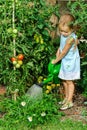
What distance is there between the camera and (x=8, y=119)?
534cm

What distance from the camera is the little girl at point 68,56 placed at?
559 centimetres

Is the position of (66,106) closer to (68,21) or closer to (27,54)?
(27,54)

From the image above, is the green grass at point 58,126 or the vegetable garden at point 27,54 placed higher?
the vegetable garden at point 27,54

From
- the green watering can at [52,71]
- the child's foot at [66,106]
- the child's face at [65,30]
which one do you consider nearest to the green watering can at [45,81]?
the green watering can at [52,71]

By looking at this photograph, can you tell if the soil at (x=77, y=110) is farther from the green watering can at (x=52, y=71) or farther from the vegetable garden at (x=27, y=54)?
the green watering can at (x=52, y=71)

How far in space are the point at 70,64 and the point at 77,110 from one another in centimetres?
60

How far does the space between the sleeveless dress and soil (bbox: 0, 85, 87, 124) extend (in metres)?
0.39

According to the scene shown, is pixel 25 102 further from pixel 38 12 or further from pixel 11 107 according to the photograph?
pixel 38 12

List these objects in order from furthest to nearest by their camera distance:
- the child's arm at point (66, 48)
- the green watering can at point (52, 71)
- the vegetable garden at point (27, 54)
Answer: the green watering can at point (52, 71)
the child's arm at point (66, 48)
the vegetable garden at point (27, 54)

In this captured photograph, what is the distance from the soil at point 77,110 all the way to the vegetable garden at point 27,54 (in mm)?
129

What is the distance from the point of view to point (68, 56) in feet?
18.6

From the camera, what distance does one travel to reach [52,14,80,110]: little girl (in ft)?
18.3

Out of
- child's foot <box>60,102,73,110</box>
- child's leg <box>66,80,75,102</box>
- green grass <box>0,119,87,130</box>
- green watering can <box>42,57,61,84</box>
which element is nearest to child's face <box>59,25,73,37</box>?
green watering can <box>42,57,61,84</box>

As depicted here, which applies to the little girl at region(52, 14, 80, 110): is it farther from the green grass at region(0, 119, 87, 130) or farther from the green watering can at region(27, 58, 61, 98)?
the green grass at region(0, 119, 87, 130)
